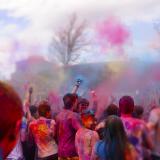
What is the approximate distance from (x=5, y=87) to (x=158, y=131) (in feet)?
1.82

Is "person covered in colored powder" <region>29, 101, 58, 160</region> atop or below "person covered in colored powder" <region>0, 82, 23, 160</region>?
below

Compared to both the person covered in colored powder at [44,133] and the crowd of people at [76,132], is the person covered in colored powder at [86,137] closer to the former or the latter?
the crowd of people at [76,132]

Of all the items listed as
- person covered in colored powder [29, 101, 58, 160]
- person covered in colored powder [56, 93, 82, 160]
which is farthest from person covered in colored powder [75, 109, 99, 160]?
person covered in colored powder [29, 101, 58, 160]

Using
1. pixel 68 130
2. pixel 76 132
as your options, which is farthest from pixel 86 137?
pixel 68 130

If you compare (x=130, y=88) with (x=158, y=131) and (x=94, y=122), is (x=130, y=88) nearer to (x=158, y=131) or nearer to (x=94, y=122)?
(x=94, y=122)

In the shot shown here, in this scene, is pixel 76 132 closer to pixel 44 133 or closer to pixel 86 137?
pixel 86 137

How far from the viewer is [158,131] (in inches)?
59.9

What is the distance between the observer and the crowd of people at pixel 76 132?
1577mm

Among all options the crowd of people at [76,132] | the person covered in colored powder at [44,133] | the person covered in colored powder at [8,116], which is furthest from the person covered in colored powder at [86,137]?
the person covered in colored powder at [8,116]

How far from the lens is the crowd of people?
158 centimetres

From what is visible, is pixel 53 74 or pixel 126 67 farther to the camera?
pixel 53 74

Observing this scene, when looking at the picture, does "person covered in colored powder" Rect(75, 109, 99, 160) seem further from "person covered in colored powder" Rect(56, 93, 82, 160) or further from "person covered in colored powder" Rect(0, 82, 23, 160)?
"person covered in colored powder" Rect(0, 82, 23, 160)

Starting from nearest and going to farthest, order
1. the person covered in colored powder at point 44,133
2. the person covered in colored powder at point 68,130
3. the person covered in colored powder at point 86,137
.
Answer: the person covered in colored powder at point 86,137, the person covered in colored powder at point 68,130, the person covered in colored powder at point 44,133

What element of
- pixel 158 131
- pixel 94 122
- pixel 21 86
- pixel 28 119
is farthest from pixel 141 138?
pixel 21 86
